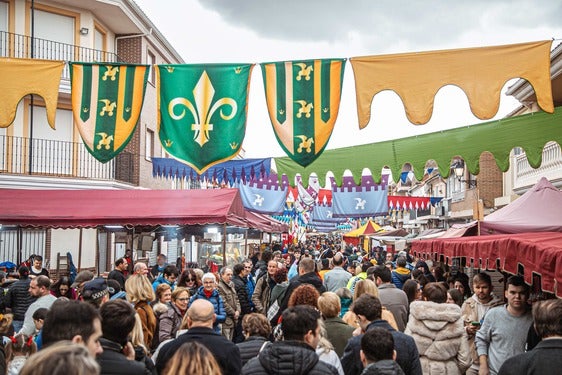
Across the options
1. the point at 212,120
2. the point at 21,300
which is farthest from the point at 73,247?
the point at 212,120

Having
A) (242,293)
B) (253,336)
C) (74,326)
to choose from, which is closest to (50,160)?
(242,293)

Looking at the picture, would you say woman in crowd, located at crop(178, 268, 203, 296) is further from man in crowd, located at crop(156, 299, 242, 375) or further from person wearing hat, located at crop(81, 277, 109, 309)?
man in crowd, located at crop(156, 299, 242, 375)

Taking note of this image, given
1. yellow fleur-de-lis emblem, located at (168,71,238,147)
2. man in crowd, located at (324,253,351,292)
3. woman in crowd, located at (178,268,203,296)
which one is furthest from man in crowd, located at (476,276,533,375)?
woman in crowd, located at (178,268,203,296)

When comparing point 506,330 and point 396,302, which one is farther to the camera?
point 396,302

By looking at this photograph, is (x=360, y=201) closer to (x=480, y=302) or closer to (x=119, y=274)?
(x=119, y=274)

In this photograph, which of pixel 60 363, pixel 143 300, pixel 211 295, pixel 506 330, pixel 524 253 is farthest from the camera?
pixel 211 295

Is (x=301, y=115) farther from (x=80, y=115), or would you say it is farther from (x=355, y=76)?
(x=80, y=115)

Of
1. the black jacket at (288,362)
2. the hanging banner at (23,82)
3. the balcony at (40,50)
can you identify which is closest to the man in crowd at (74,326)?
the black jacket at (288,362)

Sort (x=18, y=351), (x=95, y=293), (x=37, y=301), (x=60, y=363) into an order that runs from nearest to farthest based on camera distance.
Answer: (x=60, y=363), (x=18, y=351), (x=95, y=293), (x=37, y=301)

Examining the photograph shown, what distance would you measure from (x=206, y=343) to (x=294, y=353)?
39.7 inches

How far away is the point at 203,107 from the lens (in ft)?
30.4

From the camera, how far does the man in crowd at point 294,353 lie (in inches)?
157

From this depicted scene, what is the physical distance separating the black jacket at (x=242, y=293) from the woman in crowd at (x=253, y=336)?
5.40 meters

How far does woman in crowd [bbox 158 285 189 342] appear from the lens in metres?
7.32
